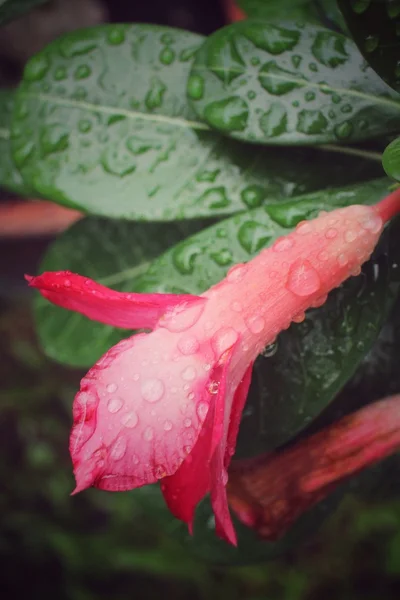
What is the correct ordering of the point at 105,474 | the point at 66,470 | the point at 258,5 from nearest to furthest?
1. the point at 105,474
2. the point at 258,5
3. the point at 66,470

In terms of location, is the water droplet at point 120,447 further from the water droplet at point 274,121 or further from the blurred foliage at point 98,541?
the blurred foliage at point 98,541

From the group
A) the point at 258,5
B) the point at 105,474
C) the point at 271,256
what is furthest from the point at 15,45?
the point at 105,474

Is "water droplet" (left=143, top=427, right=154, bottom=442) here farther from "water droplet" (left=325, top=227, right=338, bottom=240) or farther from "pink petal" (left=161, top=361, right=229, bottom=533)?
"water droplet" (left=325, top=227, right=338, bottom=240)

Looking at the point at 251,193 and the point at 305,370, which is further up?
the point at 251,193

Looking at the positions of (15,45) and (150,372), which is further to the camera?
(15,45)

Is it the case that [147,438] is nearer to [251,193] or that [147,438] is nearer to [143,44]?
[251,193]

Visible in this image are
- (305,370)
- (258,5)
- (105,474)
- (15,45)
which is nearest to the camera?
(105,474)
